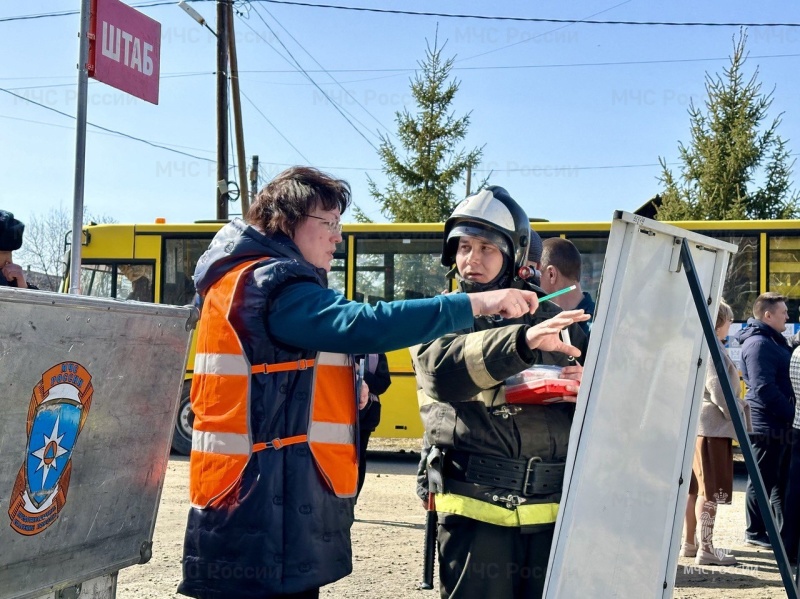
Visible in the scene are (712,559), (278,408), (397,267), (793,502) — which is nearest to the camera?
(278,408)

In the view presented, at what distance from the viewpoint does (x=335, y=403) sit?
2494 millimetres

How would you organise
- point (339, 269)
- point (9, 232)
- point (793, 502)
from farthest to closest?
point (339, 269) < point (793, 502) < point (9, 232)

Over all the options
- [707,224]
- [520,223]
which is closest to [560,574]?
[520,223]

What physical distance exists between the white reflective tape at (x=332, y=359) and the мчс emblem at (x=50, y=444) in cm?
62

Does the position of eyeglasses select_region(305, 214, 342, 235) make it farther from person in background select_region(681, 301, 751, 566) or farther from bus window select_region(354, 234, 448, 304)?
bus window select_region(354, 234, 448, 304)

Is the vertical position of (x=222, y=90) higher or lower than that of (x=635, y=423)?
higher

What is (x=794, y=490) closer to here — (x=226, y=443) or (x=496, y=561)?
(x=496, y=561)

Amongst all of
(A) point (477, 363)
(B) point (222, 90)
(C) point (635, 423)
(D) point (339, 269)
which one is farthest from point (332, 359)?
(B) point (222, 90)

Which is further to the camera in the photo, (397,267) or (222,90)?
(222,90)

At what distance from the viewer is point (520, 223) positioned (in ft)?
9.59

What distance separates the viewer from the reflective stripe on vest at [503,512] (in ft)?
8.59

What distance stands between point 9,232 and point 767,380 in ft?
17.6

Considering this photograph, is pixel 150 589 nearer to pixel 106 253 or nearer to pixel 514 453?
pixel 514 453

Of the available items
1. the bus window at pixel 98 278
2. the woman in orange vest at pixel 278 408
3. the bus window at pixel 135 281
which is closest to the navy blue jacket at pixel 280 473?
the woman in orange vest at pixel 278 408
